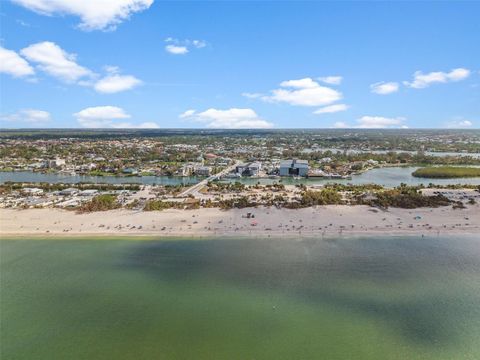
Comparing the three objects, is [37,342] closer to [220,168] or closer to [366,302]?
[366,302]

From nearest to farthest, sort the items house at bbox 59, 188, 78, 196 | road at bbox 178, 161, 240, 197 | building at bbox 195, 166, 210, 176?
road at bbox 178, 161, 240, 197 → house at bbox 59, 188, 78, 196 → building at bbox 195, 166, 210, 176

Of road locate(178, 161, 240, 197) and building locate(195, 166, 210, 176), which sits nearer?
road locate(178, 161, 240, 197)

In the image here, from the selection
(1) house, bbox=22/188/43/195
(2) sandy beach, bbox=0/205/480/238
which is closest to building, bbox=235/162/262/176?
(2) sandy beach, bbox=0/205/480/238

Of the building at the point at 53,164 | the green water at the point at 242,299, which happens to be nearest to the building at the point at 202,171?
the building at the point at 53,164

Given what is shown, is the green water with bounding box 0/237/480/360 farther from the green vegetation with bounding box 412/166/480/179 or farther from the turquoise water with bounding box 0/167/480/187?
the green vegetation with bounding box 412/166/480/179

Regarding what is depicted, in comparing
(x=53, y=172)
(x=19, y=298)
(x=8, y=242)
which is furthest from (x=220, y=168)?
(x=19, y=298)

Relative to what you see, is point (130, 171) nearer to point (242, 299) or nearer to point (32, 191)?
point (32, 191)

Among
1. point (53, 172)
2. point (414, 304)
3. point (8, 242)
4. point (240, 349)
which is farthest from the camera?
point (53, 172)

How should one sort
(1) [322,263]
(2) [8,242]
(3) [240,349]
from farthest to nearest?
(2) [8,242]
(1) [322,263]
(3) [240,349]
